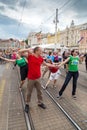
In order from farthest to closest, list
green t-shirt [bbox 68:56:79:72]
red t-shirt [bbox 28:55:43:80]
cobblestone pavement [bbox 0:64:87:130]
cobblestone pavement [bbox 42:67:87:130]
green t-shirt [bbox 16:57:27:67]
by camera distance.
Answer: green t-shirt [bbox 16:57:27:67] → green t-shirt [bbox 68:56:79:72] → red t-shirt [bbox 28:55:43:80] → cobblestone pavement [bbox 42:67:87:130] → cobblestone pavement [bbox 0:64:87:130]

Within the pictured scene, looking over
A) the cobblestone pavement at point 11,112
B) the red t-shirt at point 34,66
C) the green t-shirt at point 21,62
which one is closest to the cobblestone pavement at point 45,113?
the cobblestone pavement at point 11,112

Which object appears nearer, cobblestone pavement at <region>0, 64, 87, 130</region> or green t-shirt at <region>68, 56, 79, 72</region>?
cobblestone pavement at <region>0, 64, 87, 130</region>

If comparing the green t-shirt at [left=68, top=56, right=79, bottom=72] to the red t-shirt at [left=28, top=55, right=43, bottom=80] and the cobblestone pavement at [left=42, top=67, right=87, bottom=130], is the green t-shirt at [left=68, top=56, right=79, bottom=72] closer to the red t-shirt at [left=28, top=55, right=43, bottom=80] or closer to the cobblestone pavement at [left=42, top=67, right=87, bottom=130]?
the cobblestone pavement at [left=42, top=67, right=87, bottom=130]

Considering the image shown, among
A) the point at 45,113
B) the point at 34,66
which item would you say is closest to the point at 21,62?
the point at 34,66

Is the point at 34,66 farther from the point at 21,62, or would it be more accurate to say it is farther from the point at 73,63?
the point at 21,62

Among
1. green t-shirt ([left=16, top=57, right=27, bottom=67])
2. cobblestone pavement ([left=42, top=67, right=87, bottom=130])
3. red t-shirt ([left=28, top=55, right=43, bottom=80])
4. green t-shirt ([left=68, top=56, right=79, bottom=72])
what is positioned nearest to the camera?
cobblestone pavement ([left=42, top=67, right=87, bottom=130])

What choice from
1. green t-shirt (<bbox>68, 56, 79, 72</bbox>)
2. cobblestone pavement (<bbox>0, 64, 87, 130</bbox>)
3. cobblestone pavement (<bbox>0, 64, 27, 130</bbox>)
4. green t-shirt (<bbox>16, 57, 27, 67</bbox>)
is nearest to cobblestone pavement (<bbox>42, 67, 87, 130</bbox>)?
cobblestone pavement (<bbox>0, 64, 87, 130</bbox>)

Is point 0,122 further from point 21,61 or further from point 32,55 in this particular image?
point 21,61

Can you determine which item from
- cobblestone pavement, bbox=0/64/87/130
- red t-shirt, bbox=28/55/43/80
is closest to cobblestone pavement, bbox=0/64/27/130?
cobblestone pavement, bbox=0/64/87/130

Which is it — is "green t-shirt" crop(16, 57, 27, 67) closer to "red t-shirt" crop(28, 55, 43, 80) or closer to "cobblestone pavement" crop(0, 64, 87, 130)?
"cobblestone pavement" crop(0, 64, 87, 130)

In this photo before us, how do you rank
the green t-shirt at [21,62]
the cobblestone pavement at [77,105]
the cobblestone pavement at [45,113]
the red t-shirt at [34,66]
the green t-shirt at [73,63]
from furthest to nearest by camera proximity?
the green t-shirt at [21,62] < the green t-shirt at [73,63] < the red t-shirt at [34,66] < the cobblestone pavement at [77,105] < the cobblestone pavement at [45,113]

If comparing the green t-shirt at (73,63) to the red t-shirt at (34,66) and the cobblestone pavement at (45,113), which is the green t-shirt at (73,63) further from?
the red t-shirt at (34,66)

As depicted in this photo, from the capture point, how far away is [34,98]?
7793 millimetres

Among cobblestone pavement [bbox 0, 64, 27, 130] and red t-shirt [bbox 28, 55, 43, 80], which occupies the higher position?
red t-shirt [bbox 28, 55, 43, 80]
